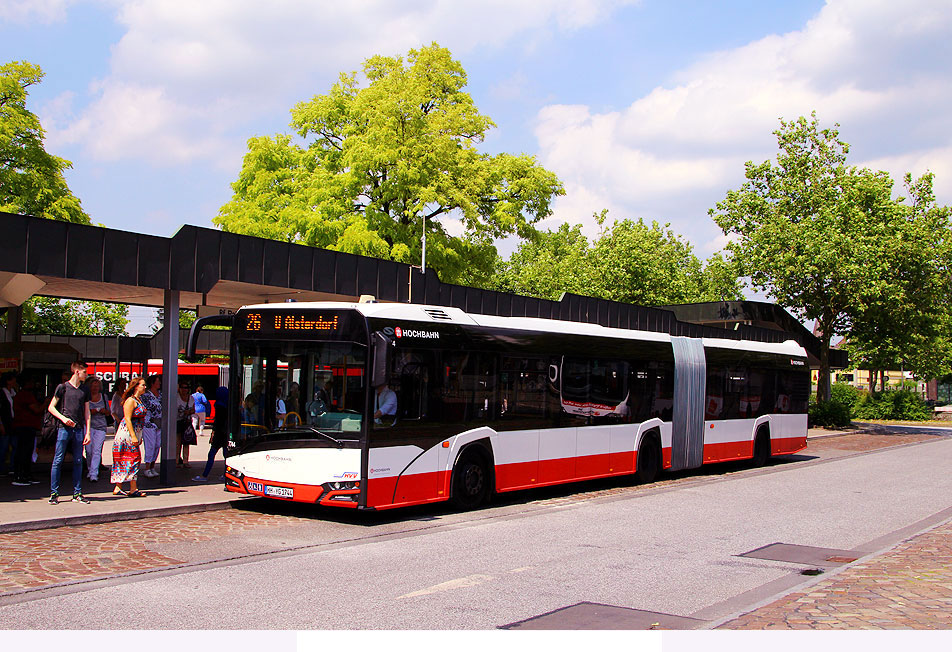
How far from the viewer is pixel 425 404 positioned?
12.1 m

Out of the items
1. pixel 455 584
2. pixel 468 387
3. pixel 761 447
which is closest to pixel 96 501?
pixel 468 387

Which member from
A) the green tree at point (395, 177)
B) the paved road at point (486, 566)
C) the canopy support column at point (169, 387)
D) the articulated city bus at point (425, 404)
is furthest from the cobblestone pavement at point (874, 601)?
the green tree at point (395, 177)

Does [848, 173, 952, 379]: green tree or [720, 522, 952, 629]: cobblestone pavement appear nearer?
[720, 522, 952, 629]: cobblestone pavement

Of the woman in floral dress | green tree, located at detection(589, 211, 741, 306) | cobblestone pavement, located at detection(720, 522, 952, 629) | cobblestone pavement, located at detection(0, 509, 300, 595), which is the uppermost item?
green tree, located at detection(589, 211, 741, 306)

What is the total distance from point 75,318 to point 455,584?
1946 inches

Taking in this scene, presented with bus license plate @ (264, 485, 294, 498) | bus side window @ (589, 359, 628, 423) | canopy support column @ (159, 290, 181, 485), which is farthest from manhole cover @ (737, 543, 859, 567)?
canopy support column @ (159, 290, 181, 485)

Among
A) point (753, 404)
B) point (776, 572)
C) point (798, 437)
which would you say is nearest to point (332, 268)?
point (776, 572)

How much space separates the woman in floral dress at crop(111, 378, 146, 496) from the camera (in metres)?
12.2

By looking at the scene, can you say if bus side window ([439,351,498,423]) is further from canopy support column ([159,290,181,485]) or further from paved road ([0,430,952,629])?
canopy support column ([159,290,181,485])

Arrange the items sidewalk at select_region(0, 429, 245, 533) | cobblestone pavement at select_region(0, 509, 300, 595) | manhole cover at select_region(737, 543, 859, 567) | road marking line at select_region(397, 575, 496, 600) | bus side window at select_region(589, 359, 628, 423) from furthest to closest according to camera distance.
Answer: bus side window at select_region(589, 359, 628, 423) < sidewalk at select_region(0, 429, 245, 533) < manhole cover at select_region(737, 543, 859, 567) < cobblestone pavement at select_region(0, 509, 300, 595) < road marking line at select_region(397, 575, 496, 600)

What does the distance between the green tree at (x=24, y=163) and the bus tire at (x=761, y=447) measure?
23.9 meters

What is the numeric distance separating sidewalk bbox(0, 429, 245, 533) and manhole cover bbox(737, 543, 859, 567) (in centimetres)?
738

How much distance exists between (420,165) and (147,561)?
2601 cm

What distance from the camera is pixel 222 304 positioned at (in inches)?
717
